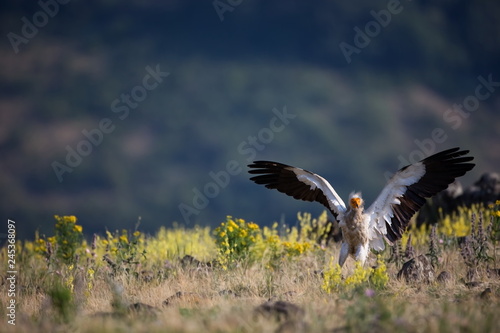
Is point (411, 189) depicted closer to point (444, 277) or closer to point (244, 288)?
point (444, 277)

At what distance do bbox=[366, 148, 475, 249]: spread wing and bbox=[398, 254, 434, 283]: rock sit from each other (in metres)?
0.81

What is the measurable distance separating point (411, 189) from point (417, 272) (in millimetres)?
1431

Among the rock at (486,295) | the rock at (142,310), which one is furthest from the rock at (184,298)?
the rock at (486,295)

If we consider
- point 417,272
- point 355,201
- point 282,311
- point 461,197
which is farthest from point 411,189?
point 461,197

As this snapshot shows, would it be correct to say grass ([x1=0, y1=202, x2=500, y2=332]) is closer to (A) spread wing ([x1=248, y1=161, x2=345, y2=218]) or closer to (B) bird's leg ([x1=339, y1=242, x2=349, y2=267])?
(B) bird's leg ([x1=339, y1=242, x2=349, y2=267])

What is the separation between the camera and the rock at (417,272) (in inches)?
313

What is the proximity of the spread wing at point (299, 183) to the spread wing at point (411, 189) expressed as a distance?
0.64 meters

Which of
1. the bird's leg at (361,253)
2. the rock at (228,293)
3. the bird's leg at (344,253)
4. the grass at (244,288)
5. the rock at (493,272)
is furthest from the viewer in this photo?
the bird's leg at (344,253)

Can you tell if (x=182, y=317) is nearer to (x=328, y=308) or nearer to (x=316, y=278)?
(x=328, y=308)

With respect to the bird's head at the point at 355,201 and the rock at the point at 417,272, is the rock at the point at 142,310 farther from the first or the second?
the rock at the point at 417,272

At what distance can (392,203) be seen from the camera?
885 centimetres

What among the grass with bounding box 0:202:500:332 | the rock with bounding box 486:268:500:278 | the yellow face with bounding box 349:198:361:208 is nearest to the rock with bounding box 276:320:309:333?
the grass with bounding box 0:202:500:332

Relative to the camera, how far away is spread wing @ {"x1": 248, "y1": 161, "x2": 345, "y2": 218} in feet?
29.8

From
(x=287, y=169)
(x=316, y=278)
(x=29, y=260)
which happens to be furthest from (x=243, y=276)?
(x=29, y=260)
